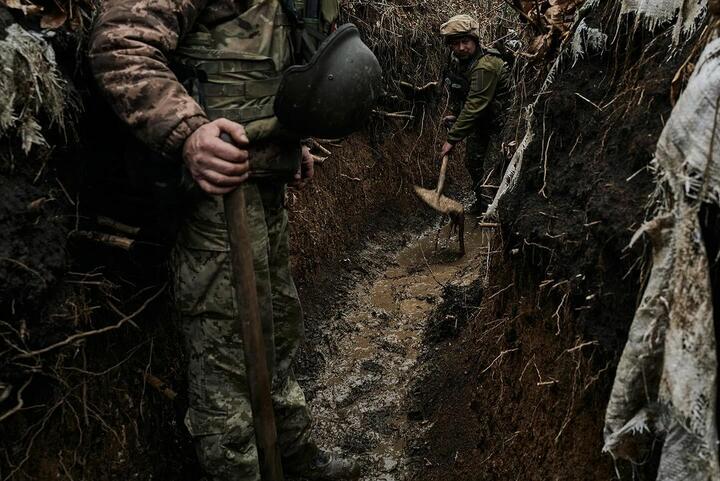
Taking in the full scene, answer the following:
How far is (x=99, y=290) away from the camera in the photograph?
267 cm

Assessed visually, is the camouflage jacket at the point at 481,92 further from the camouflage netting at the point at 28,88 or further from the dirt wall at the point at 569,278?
the camouflage netting at the point at 28,88

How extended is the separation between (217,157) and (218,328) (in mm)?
768

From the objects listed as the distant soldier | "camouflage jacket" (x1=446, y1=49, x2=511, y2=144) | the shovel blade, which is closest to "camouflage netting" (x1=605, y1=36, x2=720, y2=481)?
the distant soldier

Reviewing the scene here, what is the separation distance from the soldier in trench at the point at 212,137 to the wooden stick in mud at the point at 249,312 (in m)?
0.09

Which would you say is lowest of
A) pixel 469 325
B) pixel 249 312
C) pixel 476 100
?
pixel 469 325

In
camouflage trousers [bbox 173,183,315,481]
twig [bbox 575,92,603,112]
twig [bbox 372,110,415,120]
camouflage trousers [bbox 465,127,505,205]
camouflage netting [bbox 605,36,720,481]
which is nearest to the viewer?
camouflage netting [bbox 605,36,720,481]

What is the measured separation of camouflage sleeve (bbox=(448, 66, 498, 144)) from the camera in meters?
7.15

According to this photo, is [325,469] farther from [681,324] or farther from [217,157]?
[681,324]

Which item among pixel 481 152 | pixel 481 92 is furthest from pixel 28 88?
pixel 481 152

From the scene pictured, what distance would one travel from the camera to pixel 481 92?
7180 mm

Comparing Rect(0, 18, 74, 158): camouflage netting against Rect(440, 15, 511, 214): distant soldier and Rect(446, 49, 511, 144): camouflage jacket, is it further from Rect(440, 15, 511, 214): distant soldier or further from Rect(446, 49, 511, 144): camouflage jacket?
Rect(446, 49, 511, 144): camouflage jacket

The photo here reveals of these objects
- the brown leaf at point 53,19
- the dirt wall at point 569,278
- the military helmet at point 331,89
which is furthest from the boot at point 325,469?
the brown leaf at point 53,19

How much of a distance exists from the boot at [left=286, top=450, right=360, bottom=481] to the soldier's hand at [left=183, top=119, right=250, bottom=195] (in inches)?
61.4

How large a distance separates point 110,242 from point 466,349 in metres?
2.44
